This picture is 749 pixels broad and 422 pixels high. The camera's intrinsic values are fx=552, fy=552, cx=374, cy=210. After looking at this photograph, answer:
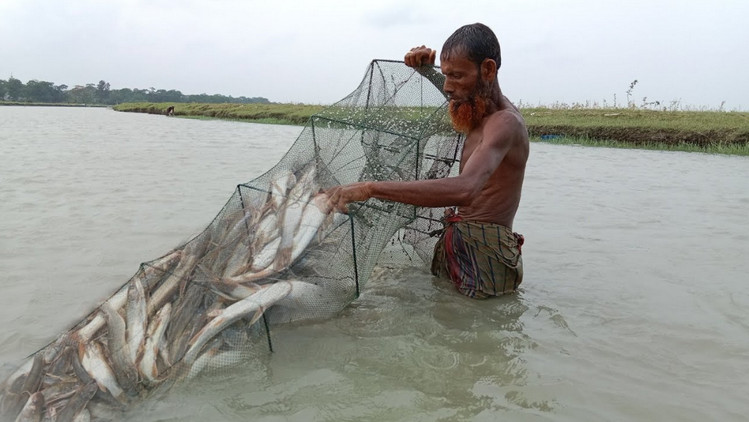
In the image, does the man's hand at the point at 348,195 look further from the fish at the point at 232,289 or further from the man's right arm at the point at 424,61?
the man's right arm at the point at 424,61

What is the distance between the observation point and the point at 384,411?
2635 mm

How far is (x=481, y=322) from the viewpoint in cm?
369

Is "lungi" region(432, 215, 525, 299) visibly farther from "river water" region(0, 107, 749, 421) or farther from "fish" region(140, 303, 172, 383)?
"fish" region(140, 303, 172, 383)

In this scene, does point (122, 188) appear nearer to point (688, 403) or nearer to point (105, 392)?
point (105, 392)

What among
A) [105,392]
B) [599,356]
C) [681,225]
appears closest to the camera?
[105,392]

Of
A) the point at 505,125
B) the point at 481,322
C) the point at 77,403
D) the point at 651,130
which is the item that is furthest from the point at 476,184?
the point at 651,130

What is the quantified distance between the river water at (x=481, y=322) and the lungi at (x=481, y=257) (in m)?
0.14

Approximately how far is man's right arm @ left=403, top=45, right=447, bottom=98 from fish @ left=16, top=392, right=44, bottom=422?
3168 mm

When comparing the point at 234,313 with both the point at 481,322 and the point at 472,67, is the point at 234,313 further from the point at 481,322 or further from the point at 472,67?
the point at 472,67

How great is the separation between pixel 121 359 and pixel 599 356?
104 inches

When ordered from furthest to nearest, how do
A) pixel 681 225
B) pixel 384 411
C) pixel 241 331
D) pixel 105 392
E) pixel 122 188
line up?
pixel 122 188, pixel 681 225, pixel 241 331, pixel 384 411, pixel 105 392

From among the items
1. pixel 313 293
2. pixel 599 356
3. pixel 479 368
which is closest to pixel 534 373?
pixel 479 368

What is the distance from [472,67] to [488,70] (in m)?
0.11

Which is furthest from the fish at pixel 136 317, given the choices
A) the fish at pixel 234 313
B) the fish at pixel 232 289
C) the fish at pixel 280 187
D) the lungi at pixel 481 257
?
the lungi at pixel 481 257
